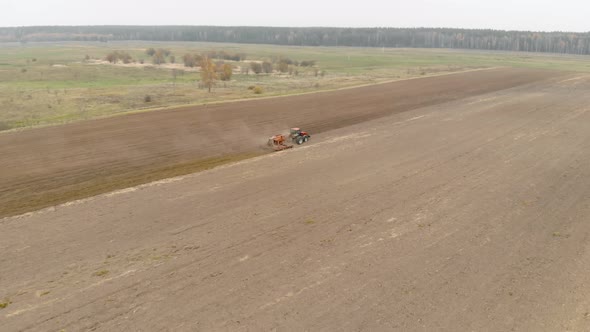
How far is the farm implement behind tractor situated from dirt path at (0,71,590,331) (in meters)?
3.07

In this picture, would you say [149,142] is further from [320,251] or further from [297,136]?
[320,251]

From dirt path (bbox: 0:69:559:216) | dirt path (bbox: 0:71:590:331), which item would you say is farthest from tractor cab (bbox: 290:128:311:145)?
dirt path (bbox: 0:71:590:331)

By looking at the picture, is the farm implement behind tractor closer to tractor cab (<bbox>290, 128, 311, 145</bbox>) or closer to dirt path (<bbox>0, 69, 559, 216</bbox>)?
tractor cab (<bbox>290, 128, 311, 145</bbox>)

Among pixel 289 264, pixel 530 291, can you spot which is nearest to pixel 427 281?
pixel 530 291

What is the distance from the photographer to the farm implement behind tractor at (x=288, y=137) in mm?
29297

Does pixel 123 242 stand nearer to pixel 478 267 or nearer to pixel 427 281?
pixel 427 281

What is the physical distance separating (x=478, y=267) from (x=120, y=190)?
17018mm

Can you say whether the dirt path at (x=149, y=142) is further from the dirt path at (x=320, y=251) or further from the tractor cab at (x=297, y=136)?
the tractor cab at (x=297, y=136)

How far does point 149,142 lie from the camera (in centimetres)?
3031

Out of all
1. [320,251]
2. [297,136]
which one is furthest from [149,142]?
[320,251]

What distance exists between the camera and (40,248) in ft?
50.2

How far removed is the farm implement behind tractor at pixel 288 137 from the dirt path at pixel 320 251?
121 inches

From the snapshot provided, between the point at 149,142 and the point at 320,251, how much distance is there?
774 inches

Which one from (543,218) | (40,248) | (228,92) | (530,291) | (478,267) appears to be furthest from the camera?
(228,92)
